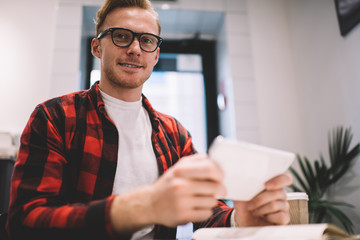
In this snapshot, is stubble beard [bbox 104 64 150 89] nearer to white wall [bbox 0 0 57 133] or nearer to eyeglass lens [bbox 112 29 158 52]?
eyeglass lens [bbox 112 29 158 52]

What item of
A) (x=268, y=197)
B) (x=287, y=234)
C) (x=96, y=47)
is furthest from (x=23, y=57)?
(x=287, y=234)

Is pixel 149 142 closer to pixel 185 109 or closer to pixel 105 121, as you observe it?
pixel 105 121

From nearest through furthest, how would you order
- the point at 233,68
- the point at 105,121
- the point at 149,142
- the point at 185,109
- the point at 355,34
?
the point at 105,121 < the point at 149,142 < the point at 355,34 < the point at 233,68 < the point at 185,109

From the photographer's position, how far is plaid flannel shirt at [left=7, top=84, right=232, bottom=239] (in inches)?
24.3

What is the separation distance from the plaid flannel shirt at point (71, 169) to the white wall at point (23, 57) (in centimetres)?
202

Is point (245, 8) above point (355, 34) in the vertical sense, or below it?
above

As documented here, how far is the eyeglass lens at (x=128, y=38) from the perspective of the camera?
1.20m

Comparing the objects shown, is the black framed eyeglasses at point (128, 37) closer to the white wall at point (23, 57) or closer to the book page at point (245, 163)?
the book page at point (245, 163)

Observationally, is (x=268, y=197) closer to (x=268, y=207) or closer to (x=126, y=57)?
(x=268, y=207)

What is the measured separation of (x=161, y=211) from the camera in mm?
542

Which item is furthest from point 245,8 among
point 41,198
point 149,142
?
point 41,198

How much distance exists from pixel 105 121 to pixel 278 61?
2.73 metres

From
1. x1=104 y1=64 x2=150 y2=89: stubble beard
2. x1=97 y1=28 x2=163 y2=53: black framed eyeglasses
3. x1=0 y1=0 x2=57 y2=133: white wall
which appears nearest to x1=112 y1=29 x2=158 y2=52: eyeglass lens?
x1=97 y1=28 x2=163 y2=53: black framed eyeglasses

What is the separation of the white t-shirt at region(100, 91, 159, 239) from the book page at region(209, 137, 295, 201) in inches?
18.8
